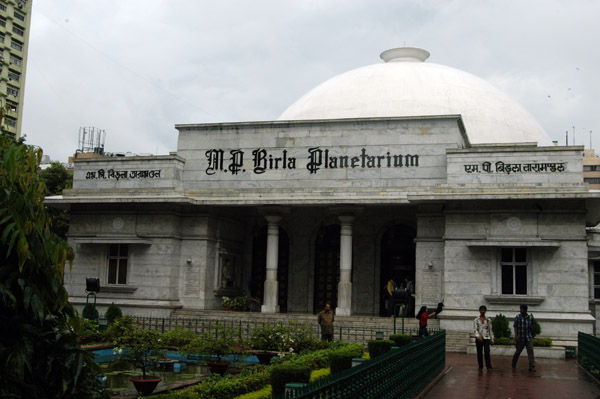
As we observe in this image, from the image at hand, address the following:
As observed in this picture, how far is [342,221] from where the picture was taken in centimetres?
2502

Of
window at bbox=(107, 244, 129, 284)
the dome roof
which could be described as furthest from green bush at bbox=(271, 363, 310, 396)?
the dome roof

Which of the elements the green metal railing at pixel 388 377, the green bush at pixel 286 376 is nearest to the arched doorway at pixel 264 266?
the green metal railing at pixel 388 377

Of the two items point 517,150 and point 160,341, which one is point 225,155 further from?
point 160,341

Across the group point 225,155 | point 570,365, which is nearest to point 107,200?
point 225,155

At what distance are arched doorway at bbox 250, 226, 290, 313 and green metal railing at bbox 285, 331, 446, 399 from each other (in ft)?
46.3

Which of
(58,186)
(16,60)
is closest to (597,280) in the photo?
(58,186)

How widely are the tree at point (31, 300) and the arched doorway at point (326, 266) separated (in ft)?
73.0

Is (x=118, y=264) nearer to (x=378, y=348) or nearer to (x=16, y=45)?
(x=378, y=348)

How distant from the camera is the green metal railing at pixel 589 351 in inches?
600

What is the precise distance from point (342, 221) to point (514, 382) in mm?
11626

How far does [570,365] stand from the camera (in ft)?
59.0

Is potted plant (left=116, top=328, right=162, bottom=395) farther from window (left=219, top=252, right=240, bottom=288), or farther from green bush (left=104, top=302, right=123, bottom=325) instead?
window (left=219, top=252, right=240, bottom=288)

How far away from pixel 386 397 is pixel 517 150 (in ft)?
50.5

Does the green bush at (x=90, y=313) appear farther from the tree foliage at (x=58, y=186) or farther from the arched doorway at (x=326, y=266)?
the tree foliage at (x=58, y=186)
